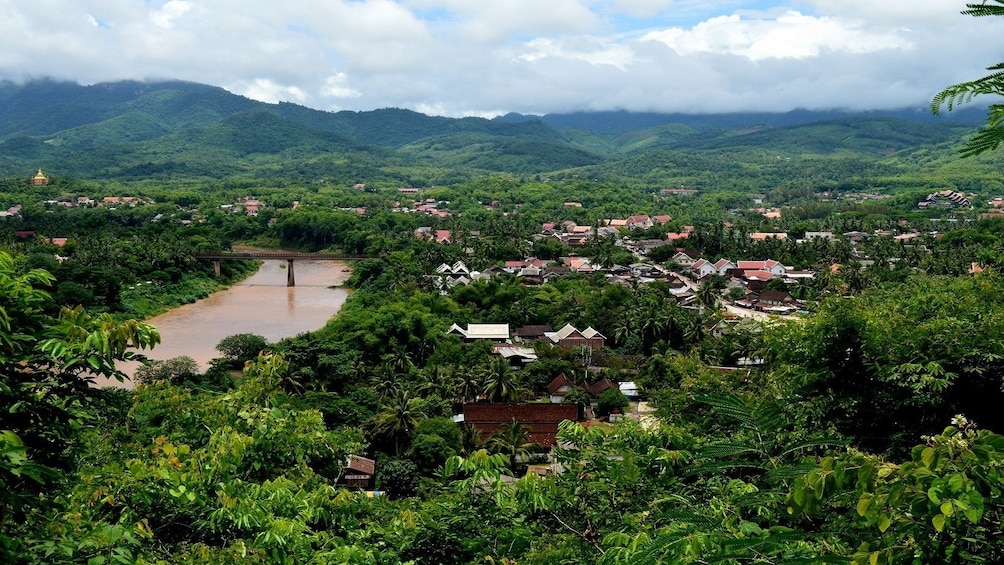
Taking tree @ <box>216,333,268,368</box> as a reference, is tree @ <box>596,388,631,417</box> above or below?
below

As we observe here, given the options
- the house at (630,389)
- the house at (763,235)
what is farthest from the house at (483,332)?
the house at (763,235)

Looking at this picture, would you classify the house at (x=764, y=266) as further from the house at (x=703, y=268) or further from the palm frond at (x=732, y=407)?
the palm frond at (x=732, y=407)

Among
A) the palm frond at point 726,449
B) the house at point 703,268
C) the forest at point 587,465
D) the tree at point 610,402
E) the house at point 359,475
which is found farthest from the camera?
the house at point 703,268

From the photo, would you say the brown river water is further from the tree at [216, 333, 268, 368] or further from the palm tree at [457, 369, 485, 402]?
the palm tree at [457, 369, 485, 402]

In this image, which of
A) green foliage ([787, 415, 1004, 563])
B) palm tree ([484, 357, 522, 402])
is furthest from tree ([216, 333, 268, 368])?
green foliage ([787, 415, 1004, 563])

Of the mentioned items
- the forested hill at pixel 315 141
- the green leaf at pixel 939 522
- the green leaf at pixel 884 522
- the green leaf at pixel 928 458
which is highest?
the forested hill at pixel 315 141

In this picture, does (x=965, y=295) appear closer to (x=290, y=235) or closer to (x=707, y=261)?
(x=707, y=261)
